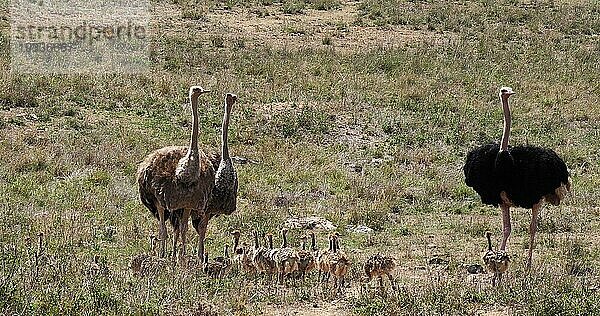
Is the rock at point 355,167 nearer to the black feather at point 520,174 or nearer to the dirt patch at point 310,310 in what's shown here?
the black feather at point 520,174

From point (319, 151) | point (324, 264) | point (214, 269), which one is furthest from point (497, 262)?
point (319, 151)

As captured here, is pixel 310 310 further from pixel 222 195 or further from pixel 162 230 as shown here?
pixel 162 230

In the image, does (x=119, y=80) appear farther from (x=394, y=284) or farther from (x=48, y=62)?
(x=394, y=284)

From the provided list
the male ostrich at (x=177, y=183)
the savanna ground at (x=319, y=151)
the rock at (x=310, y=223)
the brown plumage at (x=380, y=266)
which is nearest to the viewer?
the savanna ground at (x=319, y=151)

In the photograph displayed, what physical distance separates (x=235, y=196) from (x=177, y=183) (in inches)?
29.2

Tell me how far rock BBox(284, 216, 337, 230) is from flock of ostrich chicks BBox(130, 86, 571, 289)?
57.6 inches

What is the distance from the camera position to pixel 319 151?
1623 cm

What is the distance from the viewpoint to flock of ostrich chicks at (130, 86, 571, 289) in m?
8.70

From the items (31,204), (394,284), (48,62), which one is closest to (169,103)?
(48,62)

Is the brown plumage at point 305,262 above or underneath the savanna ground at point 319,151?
above

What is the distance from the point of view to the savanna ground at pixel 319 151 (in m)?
7.82

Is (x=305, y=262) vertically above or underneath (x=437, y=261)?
above

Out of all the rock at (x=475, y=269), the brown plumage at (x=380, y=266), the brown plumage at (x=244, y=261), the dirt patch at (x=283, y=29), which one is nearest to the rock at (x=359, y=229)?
the rock at (x=475, y=269)

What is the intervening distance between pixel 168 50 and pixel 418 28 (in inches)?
353
